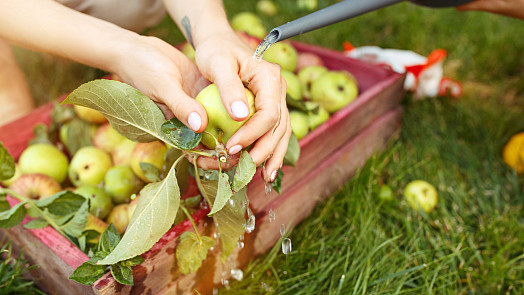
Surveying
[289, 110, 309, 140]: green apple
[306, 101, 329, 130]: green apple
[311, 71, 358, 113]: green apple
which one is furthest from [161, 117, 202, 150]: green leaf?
[311, 71, 358, 113]: green apple

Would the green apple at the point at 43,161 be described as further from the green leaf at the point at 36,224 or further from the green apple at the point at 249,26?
the green apple at the point at 249,26

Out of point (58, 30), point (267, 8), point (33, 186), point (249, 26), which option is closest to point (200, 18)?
point (58, 30)

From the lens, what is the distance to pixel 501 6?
5.04ft

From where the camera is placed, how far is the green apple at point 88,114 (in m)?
1.57

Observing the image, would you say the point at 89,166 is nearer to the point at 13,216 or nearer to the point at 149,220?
the point at 13,216

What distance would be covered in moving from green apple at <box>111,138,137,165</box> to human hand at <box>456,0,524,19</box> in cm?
130

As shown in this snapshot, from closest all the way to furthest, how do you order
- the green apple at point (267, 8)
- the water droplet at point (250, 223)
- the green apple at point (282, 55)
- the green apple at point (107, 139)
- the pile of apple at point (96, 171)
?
the water droplet at point (250, 223), the pile of apple at point (96, 171), the green apple at point (107, 139), the green apple at point (282, 55), the green apple at point (267, 8)

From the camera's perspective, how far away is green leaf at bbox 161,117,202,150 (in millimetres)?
920

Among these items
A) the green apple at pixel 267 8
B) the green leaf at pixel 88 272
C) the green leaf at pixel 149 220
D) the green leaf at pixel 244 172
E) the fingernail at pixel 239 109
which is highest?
the fingernail at pixel 239 109

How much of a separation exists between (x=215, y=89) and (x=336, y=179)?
0.81 metres

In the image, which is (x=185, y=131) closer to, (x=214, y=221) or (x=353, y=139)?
(x=214, y=221)

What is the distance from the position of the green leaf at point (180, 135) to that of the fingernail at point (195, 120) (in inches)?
1.6

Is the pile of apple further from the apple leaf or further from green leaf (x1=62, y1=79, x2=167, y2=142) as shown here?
the apple leaf

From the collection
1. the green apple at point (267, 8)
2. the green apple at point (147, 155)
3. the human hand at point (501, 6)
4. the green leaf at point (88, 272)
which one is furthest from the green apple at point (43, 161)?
the green apple at point (267, 8)
